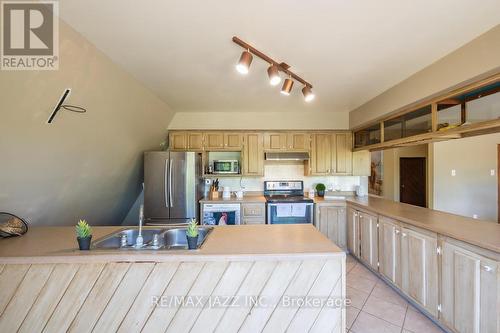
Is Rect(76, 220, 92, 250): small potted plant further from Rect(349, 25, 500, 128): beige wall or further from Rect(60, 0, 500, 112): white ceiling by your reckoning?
Rect(349, 25, 500, 128): beige wall

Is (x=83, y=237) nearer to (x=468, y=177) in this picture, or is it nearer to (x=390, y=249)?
(x=390, y=249)

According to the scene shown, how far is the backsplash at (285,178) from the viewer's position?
4180 mm

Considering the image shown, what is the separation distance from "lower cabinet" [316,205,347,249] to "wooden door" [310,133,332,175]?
2.40 feet

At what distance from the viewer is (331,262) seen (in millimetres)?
1457

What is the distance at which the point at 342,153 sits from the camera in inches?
158

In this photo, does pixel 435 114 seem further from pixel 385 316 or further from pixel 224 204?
pixel 224 204

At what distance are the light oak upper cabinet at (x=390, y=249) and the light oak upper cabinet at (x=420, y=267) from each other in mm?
75

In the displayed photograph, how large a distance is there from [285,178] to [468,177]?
3.92 metres

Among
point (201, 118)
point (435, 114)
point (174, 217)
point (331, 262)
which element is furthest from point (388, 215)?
point (201, 118)

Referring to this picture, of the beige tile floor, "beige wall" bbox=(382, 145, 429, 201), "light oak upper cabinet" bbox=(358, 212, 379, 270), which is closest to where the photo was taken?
the beige tile floor

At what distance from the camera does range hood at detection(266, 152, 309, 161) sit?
3873 millimetres

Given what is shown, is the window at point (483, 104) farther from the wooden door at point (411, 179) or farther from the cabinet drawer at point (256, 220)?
the wooden door at point (411, 179)
